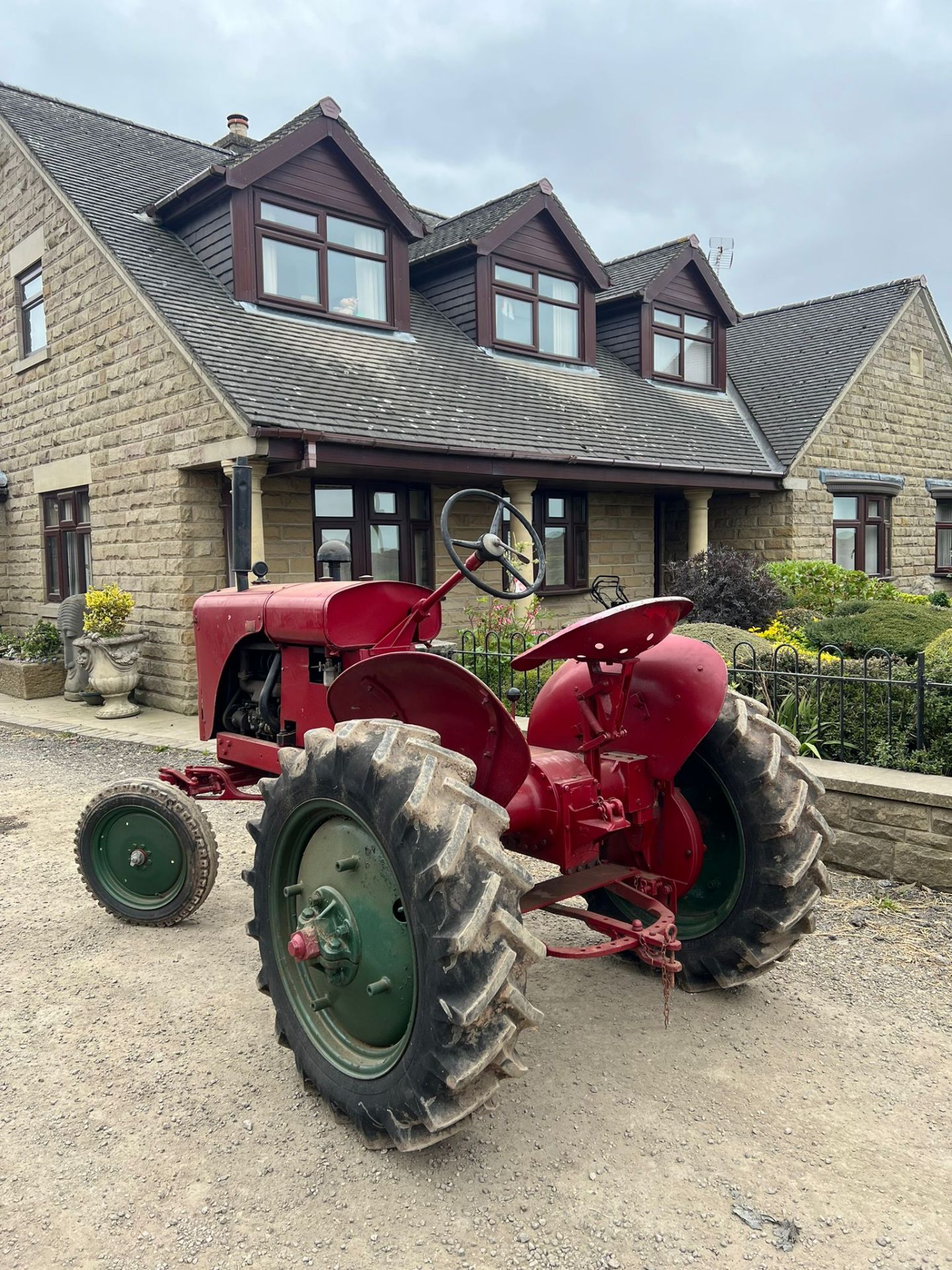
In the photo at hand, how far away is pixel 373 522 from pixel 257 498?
2459 millimetres

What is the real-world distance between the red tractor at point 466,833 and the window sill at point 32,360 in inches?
407

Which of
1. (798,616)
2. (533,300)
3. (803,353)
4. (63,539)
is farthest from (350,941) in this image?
(803,353)

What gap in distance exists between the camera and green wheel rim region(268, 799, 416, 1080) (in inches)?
98.1

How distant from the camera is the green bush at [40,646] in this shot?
1181 cm

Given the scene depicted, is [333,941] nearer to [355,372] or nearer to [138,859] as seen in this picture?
[138,859]

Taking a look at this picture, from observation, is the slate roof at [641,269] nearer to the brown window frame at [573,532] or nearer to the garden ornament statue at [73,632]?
the brown window frame at [573,532]

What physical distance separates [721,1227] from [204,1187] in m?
1.34

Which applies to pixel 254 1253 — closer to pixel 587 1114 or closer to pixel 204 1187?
pixel 204 1187

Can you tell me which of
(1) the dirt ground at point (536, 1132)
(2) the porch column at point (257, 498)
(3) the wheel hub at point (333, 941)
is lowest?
(1) the dirt ground at point (536, 1132)

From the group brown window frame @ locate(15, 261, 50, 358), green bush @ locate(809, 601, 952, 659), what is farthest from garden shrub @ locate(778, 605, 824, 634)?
brown window frame @ locate(15, 261, 50, 358)

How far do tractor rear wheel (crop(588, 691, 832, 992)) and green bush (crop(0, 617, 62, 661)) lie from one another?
1052 cm

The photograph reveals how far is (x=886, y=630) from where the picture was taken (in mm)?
7648

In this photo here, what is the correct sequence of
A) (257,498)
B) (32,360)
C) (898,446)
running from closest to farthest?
(257,498), (32,360), (898,446)

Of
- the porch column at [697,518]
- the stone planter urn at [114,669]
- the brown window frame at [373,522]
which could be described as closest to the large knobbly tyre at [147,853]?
the stone planter urn at [114,669]
